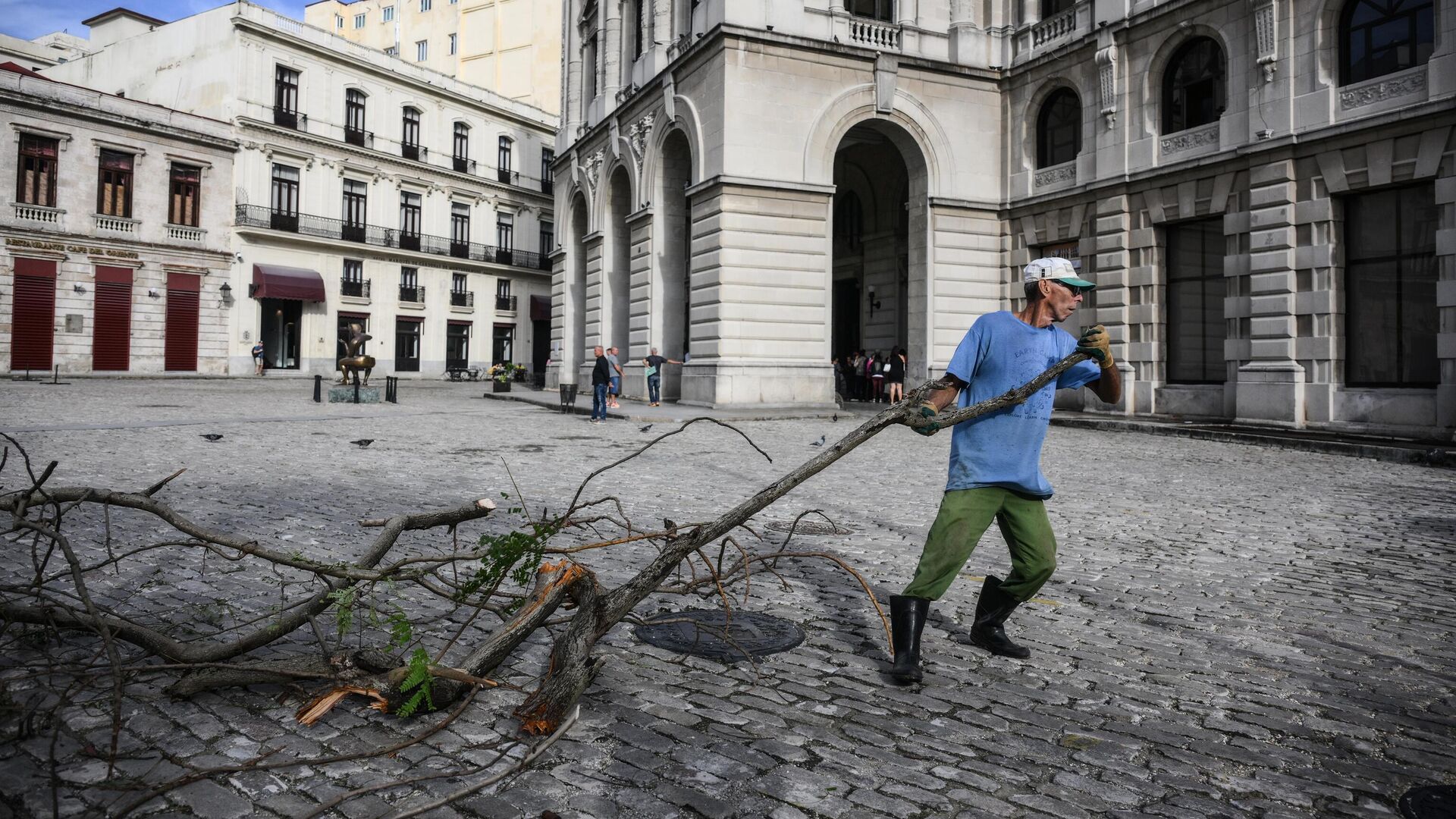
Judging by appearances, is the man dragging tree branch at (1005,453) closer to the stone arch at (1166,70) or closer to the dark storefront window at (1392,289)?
the dark storefront window at (1392,289)

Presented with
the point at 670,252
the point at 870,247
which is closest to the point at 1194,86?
the point at 870,247

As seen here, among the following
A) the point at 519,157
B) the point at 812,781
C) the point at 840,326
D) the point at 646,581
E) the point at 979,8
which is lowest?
the point at 812,781

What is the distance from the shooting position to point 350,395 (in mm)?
23141

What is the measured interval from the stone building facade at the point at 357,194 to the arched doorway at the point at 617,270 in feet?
56.1

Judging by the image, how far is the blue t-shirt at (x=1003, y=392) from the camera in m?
3.82

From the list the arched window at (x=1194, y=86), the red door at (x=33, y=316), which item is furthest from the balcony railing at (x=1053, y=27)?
the red door at (x=33, y=316)

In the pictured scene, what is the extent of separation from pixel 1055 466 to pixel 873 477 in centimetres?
310

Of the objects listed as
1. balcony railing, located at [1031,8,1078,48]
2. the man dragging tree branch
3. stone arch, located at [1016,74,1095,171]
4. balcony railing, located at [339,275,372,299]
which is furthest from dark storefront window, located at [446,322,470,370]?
the man dragging tree branch

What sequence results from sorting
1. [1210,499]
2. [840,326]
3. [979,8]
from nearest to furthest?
[1210,499] < [979,8] < [840,326]

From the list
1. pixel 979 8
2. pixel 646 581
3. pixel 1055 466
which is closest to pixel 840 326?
pixel 979 8

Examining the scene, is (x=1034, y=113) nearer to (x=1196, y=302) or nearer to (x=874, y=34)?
(x=874, y=34)

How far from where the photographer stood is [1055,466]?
11961mm

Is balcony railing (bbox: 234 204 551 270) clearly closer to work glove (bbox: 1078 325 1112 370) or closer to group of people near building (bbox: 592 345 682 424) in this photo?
group of people near building (bbox: 592 345 682 424)

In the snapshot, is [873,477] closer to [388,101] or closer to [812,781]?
[812,781]
